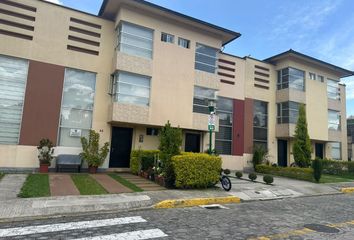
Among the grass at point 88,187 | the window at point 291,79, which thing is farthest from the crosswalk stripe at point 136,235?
the window at point 291,79

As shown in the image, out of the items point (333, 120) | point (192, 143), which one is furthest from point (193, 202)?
point (333, 120)

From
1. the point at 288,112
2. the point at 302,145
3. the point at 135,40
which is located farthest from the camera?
the point at 288,112

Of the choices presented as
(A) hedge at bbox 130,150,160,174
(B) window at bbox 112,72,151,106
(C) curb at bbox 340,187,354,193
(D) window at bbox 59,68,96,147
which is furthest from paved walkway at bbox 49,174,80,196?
(C) curb at bbox 340,187,354,193

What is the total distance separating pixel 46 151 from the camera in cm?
1423

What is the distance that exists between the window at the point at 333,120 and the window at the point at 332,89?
1.51 meters

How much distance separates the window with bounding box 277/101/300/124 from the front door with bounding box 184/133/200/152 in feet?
28.2

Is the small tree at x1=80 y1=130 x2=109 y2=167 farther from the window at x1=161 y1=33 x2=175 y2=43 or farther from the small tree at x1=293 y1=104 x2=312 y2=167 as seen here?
the small tree at x1=293 y1=104 x2=312 y2=167

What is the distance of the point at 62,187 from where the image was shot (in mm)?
10117

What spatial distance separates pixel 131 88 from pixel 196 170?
7.22 meters

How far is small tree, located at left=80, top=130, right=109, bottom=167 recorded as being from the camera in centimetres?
1472

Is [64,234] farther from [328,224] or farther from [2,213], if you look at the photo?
[328,224]

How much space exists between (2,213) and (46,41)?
11.2 m

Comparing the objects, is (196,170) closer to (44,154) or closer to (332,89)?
(44,154)

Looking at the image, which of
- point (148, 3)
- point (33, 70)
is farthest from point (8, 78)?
point (148, 3)
